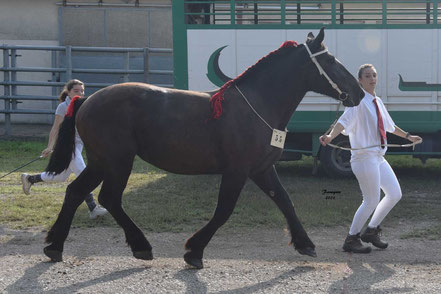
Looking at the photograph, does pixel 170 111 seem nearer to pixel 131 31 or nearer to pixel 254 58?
pixel 254 58

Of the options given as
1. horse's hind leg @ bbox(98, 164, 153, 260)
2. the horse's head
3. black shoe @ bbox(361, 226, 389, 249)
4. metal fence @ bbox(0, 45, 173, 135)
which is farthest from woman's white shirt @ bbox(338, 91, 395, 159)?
metal fence @ bbox(0, 45, 173, 135)

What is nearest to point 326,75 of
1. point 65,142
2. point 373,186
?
point 373,186

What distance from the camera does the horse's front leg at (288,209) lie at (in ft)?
22.9

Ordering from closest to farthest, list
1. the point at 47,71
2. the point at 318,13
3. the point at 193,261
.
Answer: the point at 193,261, the point at 318,13, the point at 47,71

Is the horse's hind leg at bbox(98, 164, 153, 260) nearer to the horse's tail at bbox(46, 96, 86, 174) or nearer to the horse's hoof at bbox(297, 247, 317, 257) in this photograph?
the horse's tail at bbox(46, 96, 86, 174)

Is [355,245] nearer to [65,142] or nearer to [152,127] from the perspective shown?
[152,127]

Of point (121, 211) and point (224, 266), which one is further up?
point (121, 211)

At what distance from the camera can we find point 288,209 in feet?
23.3

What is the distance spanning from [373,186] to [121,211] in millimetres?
2409

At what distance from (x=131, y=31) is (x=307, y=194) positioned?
1153 centimetres

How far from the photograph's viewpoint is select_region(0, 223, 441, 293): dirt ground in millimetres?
5969

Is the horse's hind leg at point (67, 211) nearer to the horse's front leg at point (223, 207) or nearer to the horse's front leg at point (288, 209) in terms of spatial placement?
the horse's front leg at point (223, 207)

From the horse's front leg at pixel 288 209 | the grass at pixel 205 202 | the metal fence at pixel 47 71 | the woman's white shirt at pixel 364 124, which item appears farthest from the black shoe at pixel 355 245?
the metal fence at pixel 47 71

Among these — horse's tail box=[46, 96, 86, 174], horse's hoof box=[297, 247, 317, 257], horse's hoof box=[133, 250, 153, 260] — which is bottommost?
horse's hoof box=[297, 247, 317, 257]
